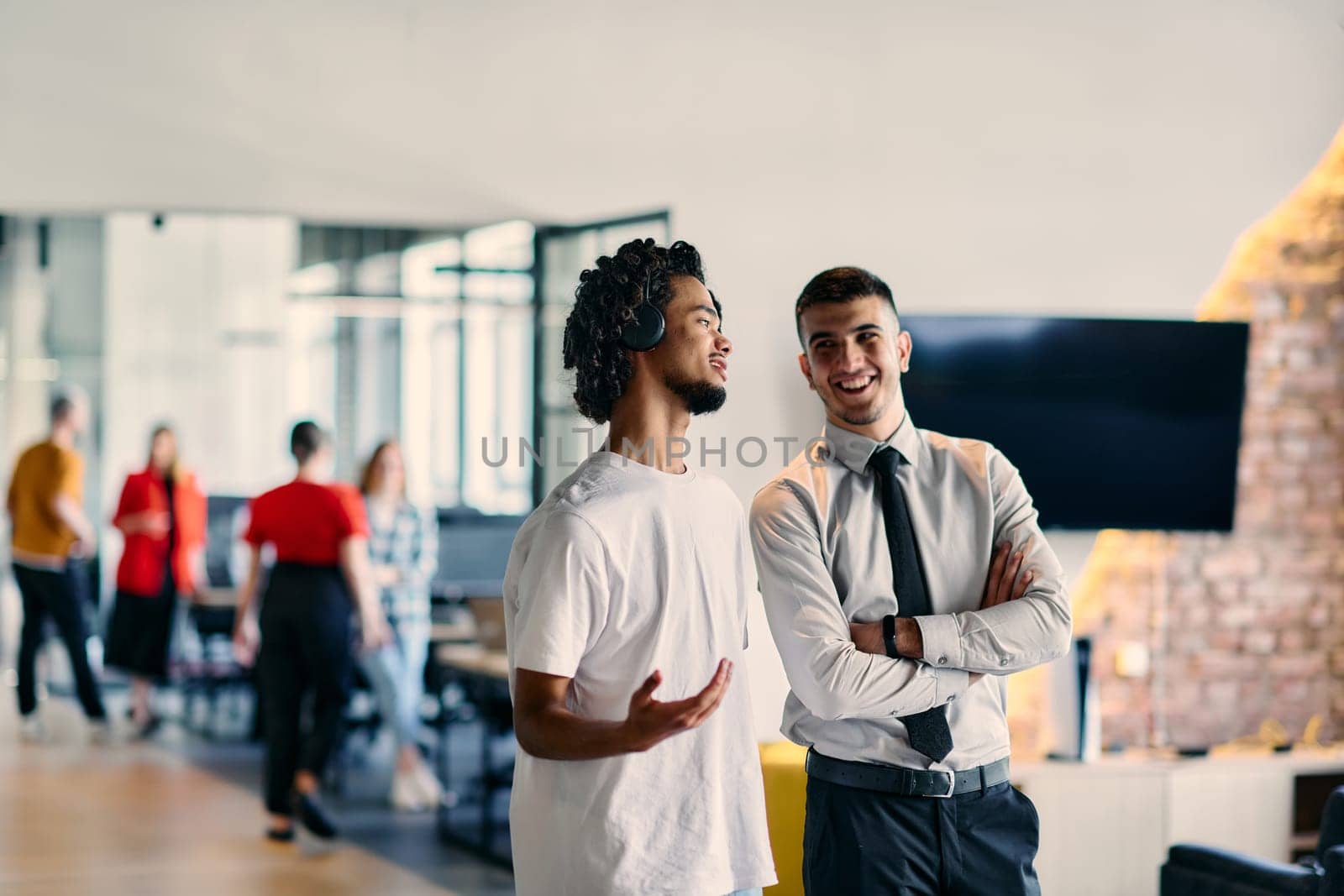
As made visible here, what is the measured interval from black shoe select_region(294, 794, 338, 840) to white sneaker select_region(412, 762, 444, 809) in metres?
0.88

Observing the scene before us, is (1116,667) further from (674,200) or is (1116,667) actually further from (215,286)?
(215,286)

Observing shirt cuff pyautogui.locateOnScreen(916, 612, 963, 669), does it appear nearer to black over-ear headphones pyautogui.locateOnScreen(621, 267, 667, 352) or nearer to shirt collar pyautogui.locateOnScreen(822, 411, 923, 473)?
shirt collar pyautogui.locateOnScreen(822, 411, 923, 473)

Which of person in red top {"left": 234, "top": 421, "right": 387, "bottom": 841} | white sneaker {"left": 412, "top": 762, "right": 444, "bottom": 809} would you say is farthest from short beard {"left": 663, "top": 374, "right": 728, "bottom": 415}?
white sneaker {"left": 412, "top": 762, "right": 444, "bottom": 809}

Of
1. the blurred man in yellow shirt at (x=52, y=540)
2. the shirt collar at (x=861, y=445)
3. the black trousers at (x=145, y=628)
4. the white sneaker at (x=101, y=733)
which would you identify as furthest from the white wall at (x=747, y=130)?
the white sneaker at (x=101, y=733)

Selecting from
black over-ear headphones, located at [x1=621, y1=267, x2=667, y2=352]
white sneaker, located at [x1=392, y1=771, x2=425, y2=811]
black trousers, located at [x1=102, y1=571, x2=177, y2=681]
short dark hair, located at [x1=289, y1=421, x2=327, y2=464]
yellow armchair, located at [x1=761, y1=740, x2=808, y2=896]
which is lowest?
white sneaker, located at [x1=392, y1=771, x2=425, y2=811]

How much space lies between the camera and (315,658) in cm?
604

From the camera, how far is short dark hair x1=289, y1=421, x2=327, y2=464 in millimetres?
6004

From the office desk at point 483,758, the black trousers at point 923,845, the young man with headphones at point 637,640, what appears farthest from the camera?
the office desk at point 483,758

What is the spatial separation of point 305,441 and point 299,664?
0.93 meters

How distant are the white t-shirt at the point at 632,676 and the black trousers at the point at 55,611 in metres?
7.01

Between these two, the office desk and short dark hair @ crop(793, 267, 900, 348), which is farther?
the office desk

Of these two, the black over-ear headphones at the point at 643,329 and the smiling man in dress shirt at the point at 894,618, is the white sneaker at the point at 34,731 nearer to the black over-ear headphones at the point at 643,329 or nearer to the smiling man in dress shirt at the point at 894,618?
the smiling man in dress shirt at the point at 894,618

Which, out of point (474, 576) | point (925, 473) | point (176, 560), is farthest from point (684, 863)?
point (176, 560)

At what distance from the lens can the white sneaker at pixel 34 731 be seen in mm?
8648
